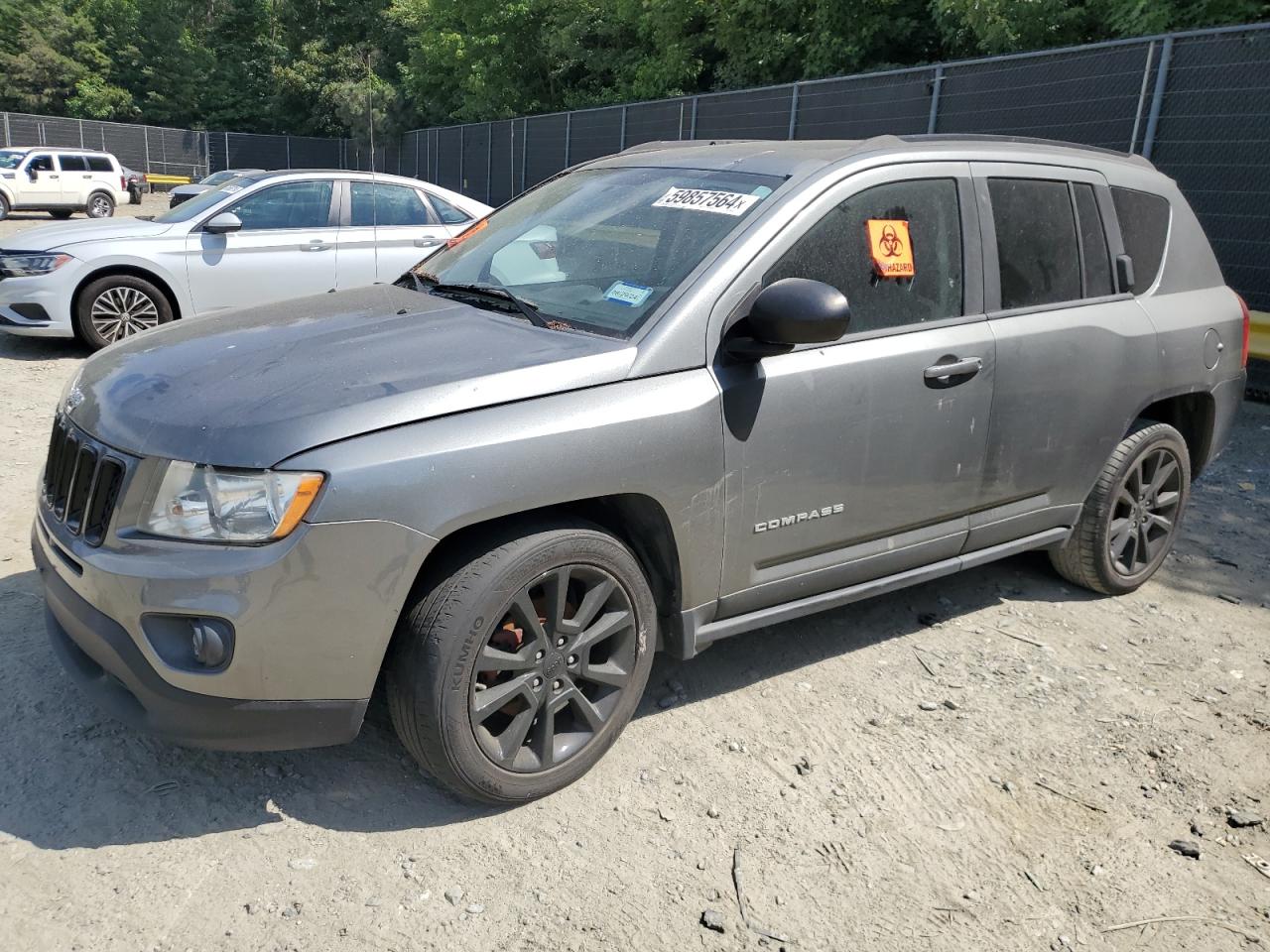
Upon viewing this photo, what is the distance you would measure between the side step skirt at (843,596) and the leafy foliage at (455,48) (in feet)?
13.8

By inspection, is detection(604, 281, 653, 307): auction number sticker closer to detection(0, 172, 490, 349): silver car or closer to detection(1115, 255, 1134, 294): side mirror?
detection(1115, 255, 1134, 294): side mirror

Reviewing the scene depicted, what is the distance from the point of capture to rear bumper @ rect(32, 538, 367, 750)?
2582 mm

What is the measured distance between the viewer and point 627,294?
129 inches

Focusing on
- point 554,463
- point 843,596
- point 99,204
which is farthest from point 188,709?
point 99,204

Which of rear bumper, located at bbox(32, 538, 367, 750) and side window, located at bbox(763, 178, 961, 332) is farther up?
side window, located at bbox(763, 178, 961, 332)

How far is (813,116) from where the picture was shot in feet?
46.4

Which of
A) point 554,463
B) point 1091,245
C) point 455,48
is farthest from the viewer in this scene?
point 455,48

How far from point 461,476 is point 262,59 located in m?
59.5

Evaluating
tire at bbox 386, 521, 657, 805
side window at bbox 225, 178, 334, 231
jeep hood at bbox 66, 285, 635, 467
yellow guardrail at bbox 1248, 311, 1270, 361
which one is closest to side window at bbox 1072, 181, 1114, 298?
jeep hood at bbox 66, 285, 635, 467

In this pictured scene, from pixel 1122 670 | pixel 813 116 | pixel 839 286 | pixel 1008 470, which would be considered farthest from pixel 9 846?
pixel 813 116

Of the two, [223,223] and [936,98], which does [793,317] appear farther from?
[936,98]

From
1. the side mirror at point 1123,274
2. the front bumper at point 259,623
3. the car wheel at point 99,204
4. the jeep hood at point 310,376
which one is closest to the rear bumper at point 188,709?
the front bumper at point 259,623

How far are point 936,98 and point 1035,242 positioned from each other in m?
8.71

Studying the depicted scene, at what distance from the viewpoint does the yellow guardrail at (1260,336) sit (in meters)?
7.84
